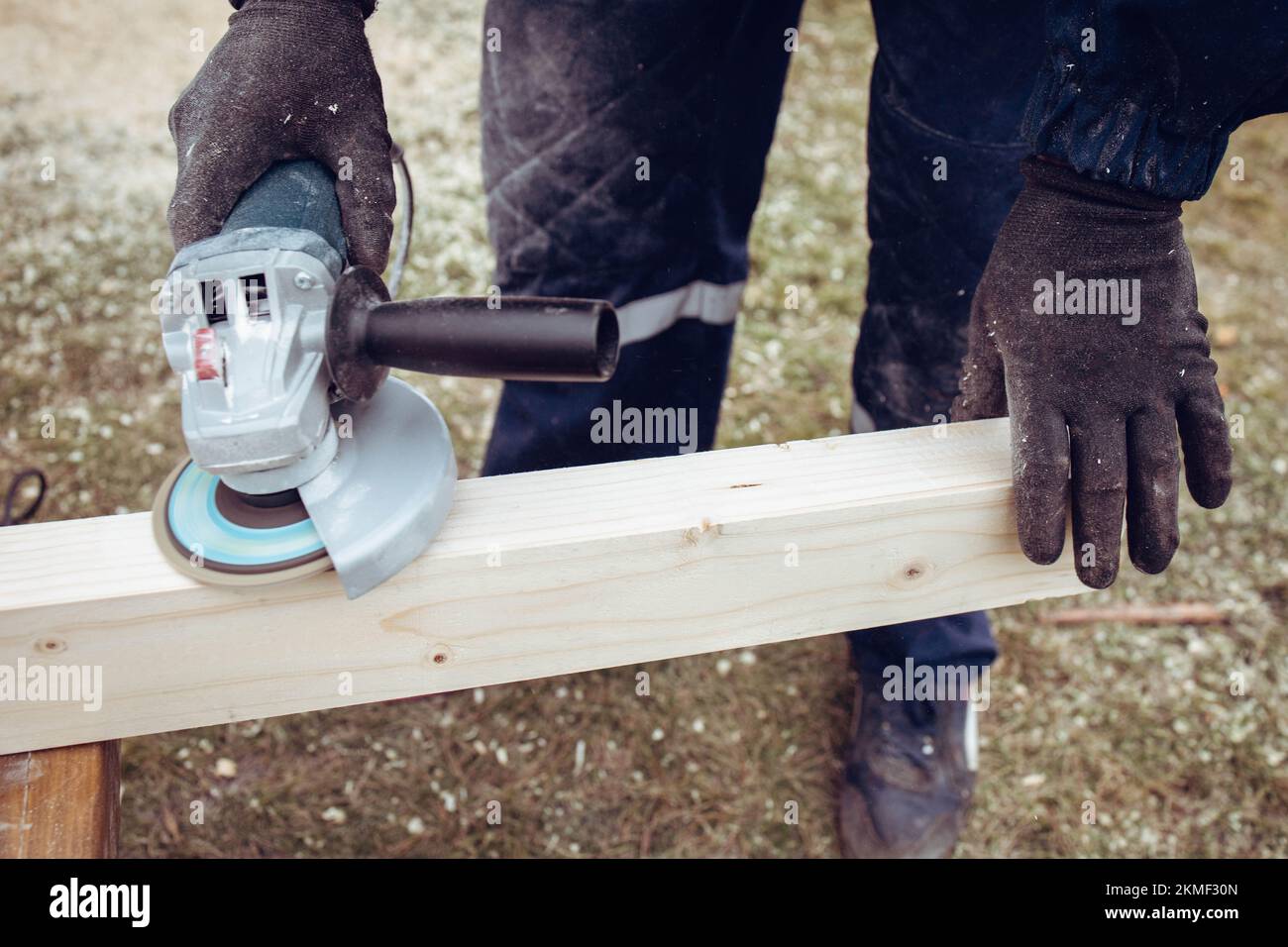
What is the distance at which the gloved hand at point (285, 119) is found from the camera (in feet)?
3.67

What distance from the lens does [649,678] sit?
2156mm

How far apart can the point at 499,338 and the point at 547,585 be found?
35cm

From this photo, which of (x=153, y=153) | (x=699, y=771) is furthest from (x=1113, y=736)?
(x=153, y=153)

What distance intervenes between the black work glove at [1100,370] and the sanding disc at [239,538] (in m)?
0.86

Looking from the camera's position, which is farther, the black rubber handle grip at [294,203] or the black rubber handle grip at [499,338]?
the black rubber handle grip at [294,203]

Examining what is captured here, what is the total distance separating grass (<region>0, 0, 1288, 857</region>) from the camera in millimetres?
1954

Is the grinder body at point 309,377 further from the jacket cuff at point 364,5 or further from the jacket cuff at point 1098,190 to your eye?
the jacket cuff at point 1098,190

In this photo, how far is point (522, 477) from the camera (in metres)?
1.23
